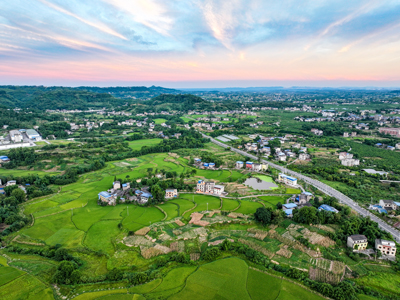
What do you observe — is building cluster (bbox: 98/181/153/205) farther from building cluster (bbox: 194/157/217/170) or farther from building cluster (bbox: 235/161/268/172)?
building cluster (bbox: 235/161/268/172)

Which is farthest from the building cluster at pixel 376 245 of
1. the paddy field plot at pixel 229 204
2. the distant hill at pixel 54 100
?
the distant hill at pixel 54 100

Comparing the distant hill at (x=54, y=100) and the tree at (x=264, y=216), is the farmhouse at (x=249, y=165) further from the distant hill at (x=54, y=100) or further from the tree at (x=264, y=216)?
the distant hill at (x=54, y=100)

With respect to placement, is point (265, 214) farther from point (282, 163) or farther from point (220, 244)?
point (282, 163)

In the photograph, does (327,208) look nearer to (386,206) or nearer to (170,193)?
(386,206)

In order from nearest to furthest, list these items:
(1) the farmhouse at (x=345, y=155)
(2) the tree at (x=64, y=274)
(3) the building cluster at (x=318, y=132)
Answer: (2) the tree at (x=64, y=274) → (1) the farmhouse at (x=345, y=155) → (3) the building cluster at (x=318, y=132)

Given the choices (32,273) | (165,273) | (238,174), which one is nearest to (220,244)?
(165,273)

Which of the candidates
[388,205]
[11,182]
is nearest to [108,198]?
[11,182]
